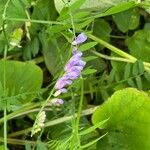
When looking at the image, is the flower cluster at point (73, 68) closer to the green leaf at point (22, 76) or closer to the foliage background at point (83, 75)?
the foliage background at point (83, 75)

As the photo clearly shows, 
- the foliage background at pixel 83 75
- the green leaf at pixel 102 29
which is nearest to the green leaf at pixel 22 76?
the foliage background at pixel 83 75

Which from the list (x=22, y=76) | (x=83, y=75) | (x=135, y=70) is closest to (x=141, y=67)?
(x=135, y=70)

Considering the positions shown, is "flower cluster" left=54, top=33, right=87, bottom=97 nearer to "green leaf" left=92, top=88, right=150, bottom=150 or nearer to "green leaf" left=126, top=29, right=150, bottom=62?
"green leaf" left=92, top=88, right=150, bottom=150

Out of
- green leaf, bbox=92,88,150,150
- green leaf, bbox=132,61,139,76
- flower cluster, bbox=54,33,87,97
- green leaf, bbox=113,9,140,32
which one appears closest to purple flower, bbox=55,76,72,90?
flower cluster, bbox=54,33,87,97

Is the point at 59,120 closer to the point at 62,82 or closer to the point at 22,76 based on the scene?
the point at 22,76

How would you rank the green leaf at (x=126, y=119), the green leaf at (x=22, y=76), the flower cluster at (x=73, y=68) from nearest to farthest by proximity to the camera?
the flower cluster at (x=73, y=68)
the green leaf at (x=126, y=119)
the green leaf at (x=22, y=76)

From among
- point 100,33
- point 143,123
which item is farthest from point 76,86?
point 100,33
